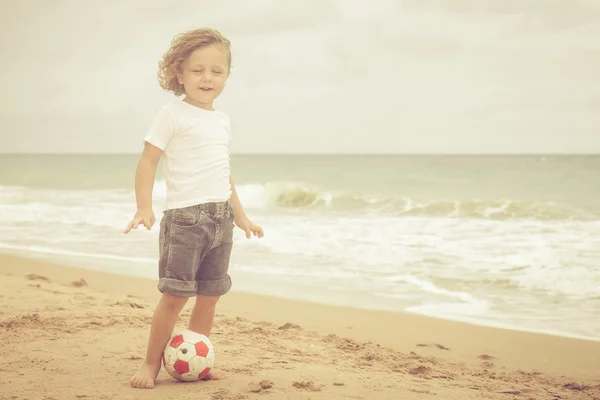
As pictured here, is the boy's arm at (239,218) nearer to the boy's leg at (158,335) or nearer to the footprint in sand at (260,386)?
the boy's leg at (158,335)

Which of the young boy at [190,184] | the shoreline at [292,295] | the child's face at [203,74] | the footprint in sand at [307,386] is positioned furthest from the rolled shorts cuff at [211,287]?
the shoreline at [292,295]

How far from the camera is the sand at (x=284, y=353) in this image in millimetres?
3373

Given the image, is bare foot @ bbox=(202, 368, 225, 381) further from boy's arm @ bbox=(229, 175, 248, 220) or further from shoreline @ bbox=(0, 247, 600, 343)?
shoreline @ bbox=(0, 247, 600, 343)

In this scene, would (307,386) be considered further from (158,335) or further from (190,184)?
(190,184)

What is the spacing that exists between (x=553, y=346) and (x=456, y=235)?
6389 mm

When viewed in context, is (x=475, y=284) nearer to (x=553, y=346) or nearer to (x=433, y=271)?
(x=433, y=271)

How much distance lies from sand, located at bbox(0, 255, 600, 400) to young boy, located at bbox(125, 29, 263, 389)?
0.48 meters

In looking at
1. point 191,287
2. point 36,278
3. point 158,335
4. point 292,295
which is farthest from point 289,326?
point 36,278

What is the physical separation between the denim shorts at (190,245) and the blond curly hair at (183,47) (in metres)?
0.73

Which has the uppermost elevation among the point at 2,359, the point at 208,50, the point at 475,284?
the point at 208,50

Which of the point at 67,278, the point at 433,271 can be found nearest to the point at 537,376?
the point at 433,271

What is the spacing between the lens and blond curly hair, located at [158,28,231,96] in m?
3.35

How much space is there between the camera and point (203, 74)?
3.35 metres

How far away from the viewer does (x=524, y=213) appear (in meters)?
16.8
